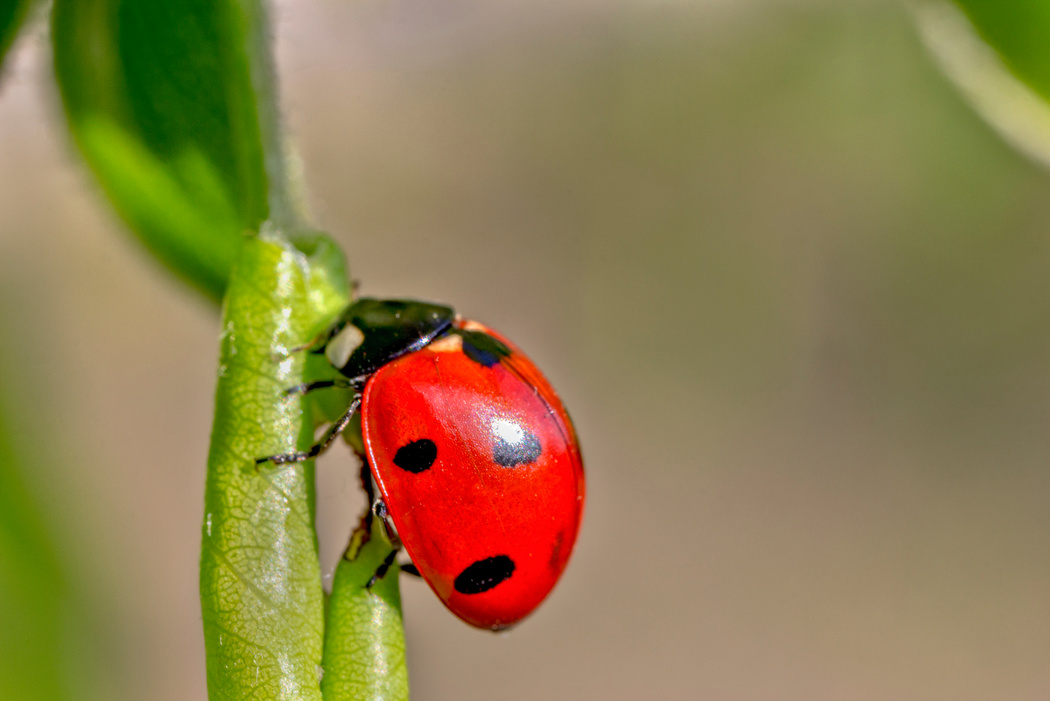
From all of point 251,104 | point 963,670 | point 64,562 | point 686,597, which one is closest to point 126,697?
point 64,562

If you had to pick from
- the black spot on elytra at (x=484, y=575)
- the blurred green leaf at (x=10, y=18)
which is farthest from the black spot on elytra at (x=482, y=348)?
the blurred green leaf at (x=10, y=18)

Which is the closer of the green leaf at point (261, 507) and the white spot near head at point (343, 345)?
the green leaf at point (261, 507)

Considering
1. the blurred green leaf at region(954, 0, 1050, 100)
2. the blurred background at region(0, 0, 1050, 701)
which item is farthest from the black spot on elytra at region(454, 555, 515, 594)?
the blurred background at region(0, 0, 1050, 701)

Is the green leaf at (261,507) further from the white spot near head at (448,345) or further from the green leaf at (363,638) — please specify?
the white spot near head at (448,345)

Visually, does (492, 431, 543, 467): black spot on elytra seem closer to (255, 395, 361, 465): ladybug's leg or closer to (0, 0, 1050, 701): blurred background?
(255, 395, 361, 465): ladybug's leg

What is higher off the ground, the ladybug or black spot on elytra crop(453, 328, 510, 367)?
black spot on elytra crop(453, 328, 510, 367)

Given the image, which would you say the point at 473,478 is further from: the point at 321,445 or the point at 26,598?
the point at 26,598

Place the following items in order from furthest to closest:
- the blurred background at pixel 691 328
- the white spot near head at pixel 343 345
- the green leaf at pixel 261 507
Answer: the blurred background at pixel 691 328 → the white spot near head at pixel 343 345 → the green leaf at pixel 261 507
